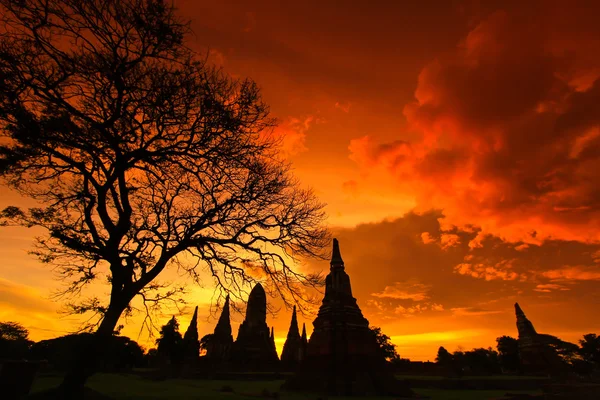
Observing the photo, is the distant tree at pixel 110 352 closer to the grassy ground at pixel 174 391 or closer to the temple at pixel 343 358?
the grassy ground at pixel 174 391

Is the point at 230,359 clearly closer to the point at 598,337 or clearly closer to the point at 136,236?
the point at 136,236

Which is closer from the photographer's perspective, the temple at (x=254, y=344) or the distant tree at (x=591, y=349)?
the temple at (x=254, y=344)

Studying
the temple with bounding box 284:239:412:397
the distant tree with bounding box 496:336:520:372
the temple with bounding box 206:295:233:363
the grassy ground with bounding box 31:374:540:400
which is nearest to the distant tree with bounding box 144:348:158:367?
the temple with bounding box 206:295:233:363

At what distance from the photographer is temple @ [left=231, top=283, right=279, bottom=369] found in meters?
29.9

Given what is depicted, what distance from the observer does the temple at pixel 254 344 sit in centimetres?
2986

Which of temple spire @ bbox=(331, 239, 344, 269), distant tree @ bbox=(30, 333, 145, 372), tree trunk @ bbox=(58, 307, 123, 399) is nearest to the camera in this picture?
tree trunk @ bbox=(58, 307, 123, 399)

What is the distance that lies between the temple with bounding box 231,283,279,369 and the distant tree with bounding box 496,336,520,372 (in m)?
43.0

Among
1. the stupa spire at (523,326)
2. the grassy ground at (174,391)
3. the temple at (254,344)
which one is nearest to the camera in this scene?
the grassy ground at (174,391)

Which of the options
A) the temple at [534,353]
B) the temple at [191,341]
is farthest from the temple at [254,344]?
the temple at [534,353]

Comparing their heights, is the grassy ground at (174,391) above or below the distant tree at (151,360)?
below

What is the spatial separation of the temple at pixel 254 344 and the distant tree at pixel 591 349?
183ft

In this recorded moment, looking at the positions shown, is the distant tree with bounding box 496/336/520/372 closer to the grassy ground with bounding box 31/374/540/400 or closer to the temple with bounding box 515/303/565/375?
the temple with bounding box 515/303/565/375

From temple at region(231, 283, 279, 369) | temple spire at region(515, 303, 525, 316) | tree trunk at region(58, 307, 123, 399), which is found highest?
temple spire at region(515, 303, 525, 316)

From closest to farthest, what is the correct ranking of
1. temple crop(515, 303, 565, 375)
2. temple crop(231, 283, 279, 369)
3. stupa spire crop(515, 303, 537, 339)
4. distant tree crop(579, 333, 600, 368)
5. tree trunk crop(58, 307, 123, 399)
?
tree trunk crop(58, 307, 123, 399) < temple crop(231, 283, 279, 369) < temple crop(515, 303, 565, 375) < stupa spire crop(515, 303, 537, 339) < distant tree crop(579, 333, 600, 368)
